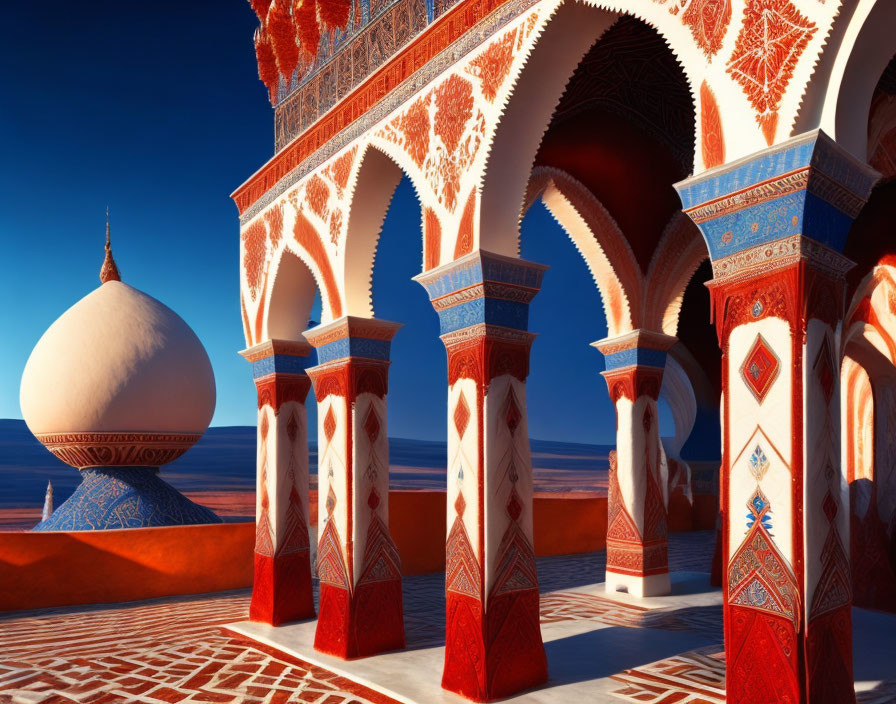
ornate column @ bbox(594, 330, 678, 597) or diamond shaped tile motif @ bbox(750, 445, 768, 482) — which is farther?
ornate column @ bbox(594, 330, 678, 597)

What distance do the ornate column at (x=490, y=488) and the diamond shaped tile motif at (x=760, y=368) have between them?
160cm

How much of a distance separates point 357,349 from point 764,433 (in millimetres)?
3171

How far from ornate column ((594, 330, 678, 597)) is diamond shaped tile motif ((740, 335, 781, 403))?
4.19 meters

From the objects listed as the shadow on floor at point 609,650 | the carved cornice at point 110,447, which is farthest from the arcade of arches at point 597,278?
the carved cornice at point 110,447

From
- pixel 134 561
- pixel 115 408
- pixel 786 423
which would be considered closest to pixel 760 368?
pixel 786 423

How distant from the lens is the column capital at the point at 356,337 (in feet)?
17.8

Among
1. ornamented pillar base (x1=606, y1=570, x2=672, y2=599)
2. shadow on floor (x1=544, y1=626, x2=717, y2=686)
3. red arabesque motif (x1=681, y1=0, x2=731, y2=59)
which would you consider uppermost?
red arabesque motif (x1=681, y1=0, x2=731, y2=59)

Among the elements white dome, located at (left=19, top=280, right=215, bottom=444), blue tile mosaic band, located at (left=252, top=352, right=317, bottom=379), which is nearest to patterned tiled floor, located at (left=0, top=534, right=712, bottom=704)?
blue tile mosaic band, located at (left=252, top=352, right=317, bottom=379)

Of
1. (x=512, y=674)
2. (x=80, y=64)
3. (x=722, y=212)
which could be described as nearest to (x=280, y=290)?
(x=512, y=674)

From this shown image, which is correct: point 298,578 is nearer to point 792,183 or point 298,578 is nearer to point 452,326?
point 452,326

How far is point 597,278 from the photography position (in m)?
7.20

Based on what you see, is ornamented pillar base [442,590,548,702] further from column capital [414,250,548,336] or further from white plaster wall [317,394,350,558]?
column capital [414,250,548,336]

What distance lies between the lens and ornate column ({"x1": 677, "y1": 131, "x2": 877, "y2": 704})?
274 centimetres

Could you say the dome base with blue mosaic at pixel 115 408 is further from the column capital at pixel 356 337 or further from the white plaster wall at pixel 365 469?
the white plaster wall at pixel 365 469
